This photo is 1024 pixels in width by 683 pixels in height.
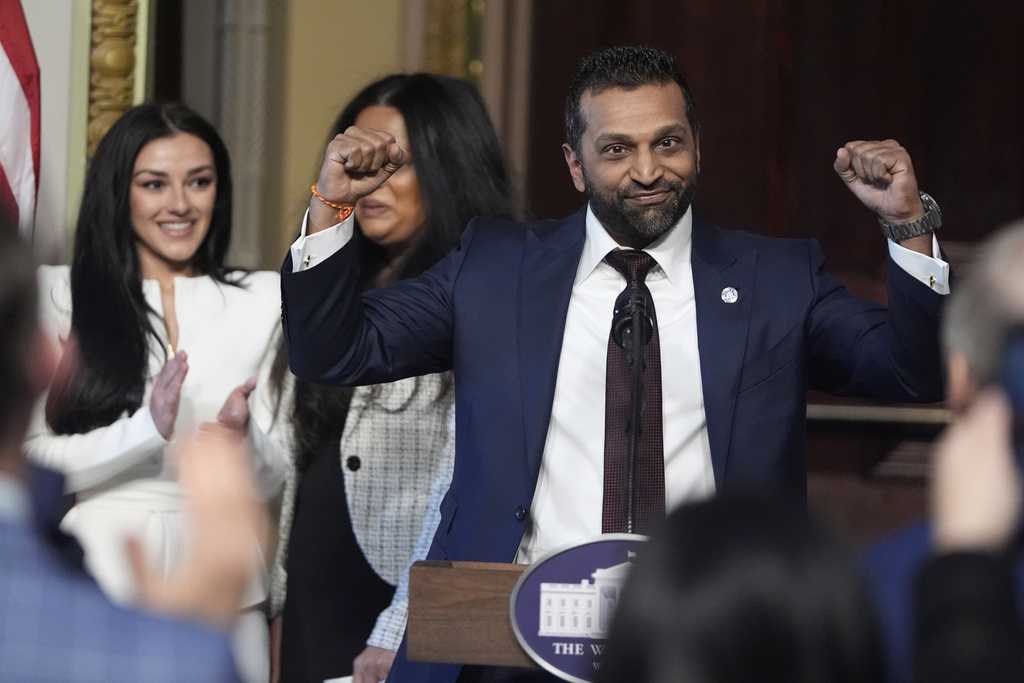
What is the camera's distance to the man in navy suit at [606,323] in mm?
2621

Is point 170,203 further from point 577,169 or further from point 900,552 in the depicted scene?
point 900,552

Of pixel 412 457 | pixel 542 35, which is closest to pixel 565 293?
pixel 412 457

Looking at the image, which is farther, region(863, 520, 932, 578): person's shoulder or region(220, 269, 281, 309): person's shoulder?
region(220, 269, 281, 309): person's shoulder

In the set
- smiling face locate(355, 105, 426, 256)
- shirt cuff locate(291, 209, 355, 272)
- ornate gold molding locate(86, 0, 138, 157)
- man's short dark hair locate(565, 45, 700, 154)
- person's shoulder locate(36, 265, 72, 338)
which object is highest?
ornate gold molding locate(86, 0, 138, 157)

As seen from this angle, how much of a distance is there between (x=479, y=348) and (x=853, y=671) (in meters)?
1.48

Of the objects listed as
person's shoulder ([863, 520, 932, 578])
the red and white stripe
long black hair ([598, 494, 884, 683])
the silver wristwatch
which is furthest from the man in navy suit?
the red and white stripe

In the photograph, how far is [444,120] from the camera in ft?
12.0

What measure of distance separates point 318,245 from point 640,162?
0.50 metres

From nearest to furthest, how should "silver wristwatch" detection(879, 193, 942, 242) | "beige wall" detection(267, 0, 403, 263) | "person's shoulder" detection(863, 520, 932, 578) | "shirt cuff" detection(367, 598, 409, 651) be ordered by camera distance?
"person's shoulder" detection(863, 520, 932, 578) → "silver wristwatch" detection(879, 193, 942, 242) → "shirt cuff" detection(367, 598, 409, 651) → "beige wall" detection(267, 0, 403, 263)

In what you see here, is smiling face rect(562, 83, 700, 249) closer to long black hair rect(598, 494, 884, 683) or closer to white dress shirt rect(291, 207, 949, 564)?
white dress shirt rect(291, 207, 949, 564)

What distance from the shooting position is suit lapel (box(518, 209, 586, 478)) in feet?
8.70

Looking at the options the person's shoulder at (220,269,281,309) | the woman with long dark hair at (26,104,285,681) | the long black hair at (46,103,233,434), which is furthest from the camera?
the person's shoulder at (220,269,281,309)

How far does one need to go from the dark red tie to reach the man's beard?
121 mm

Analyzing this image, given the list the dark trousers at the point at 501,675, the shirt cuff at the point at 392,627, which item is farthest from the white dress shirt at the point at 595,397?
the shirt cuff at the point at 392,627
